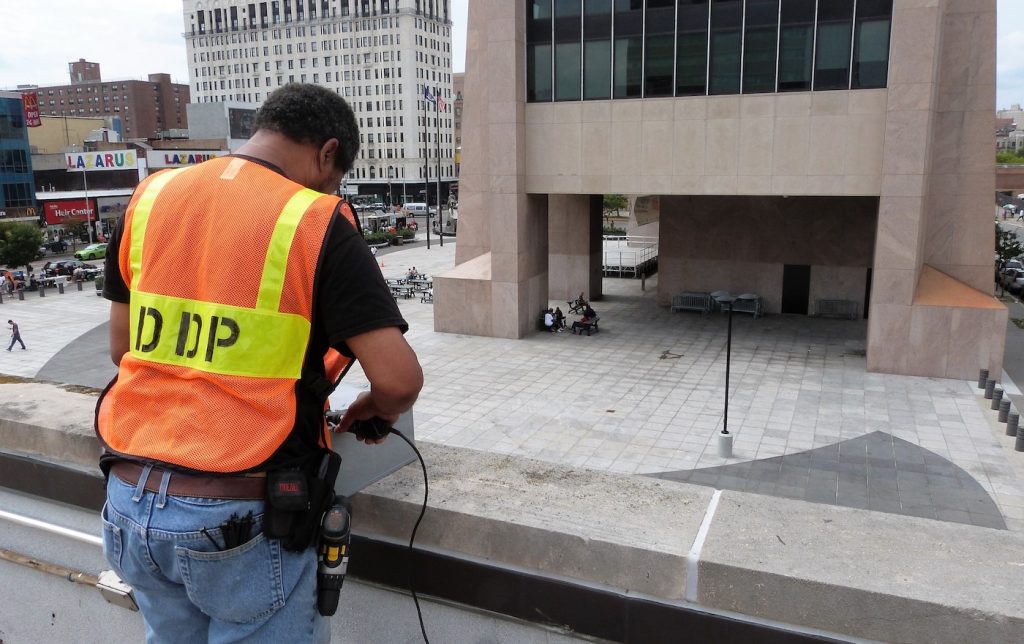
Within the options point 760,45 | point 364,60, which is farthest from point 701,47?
point 364,60

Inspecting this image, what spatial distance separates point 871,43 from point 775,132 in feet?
10.1

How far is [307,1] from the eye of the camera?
344ft

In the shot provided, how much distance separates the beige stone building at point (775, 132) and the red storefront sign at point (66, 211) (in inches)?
1977

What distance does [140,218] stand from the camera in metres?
2.17

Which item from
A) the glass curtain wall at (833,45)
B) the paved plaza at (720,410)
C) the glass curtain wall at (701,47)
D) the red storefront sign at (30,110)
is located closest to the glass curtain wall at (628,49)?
the glass curtain wall at (701,47)

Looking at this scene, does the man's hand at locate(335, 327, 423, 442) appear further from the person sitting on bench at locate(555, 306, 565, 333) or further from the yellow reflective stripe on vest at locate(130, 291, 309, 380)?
the person sitting on bench at locate(555, 306, 565, 333)

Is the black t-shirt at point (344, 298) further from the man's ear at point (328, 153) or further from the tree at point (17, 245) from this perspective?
the tree at point (17, 245)

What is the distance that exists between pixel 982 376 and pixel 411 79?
92.9 m

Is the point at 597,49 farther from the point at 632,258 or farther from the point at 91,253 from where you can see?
the point at 91,253

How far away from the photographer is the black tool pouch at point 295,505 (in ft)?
6.81

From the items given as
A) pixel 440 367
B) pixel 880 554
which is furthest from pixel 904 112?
pixel 880 554

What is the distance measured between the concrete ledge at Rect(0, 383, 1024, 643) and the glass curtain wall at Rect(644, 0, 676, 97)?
806 inches

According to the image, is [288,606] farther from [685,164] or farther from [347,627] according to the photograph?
[685,164]

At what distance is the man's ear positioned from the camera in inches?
95.0
